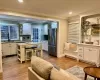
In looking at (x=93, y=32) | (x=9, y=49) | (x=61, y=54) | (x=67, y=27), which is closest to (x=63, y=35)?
(x=67, y=27)

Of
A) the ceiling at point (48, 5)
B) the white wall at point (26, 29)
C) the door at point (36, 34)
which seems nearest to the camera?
the ceiling at point (48, 5)

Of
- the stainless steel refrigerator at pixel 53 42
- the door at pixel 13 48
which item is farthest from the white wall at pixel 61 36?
the door at pixel 13 48

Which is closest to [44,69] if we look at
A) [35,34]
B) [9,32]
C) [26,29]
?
[26,29]

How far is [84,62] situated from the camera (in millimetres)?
4707

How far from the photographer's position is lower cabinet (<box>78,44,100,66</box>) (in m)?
3.98

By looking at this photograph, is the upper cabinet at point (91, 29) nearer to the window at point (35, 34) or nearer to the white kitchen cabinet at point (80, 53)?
the white kitchen cabinet at point (80, 53)

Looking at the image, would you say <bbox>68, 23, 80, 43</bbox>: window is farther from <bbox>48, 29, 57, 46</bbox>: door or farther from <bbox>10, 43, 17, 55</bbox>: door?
<bbox>10, 43, 17, 55</bbox>: door

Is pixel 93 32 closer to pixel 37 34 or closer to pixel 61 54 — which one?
pixel 61 54

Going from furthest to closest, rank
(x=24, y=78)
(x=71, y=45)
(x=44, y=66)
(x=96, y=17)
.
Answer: (x=71, y=45), (x=96, y=17), (x=24, y=78), (x=44, y=66)

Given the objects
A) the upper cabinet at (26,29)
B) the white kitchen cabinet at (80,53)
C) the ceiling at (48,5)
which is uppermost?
the ceiling at (48,5)

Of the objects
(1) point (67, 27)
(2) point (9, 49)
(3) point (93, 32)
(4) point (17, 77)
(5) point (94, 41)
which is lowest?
(4) point (17, 77)

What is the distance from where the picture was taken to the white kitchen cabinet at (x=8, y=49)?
18.6ft

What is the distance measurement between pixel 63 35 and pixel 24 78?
3.53 m

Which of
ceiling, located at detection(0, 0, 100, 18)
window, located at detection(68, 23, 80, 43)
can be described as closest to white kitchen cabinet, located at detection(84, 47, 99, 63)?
window, located at detection(68, 23, 80, 43)
